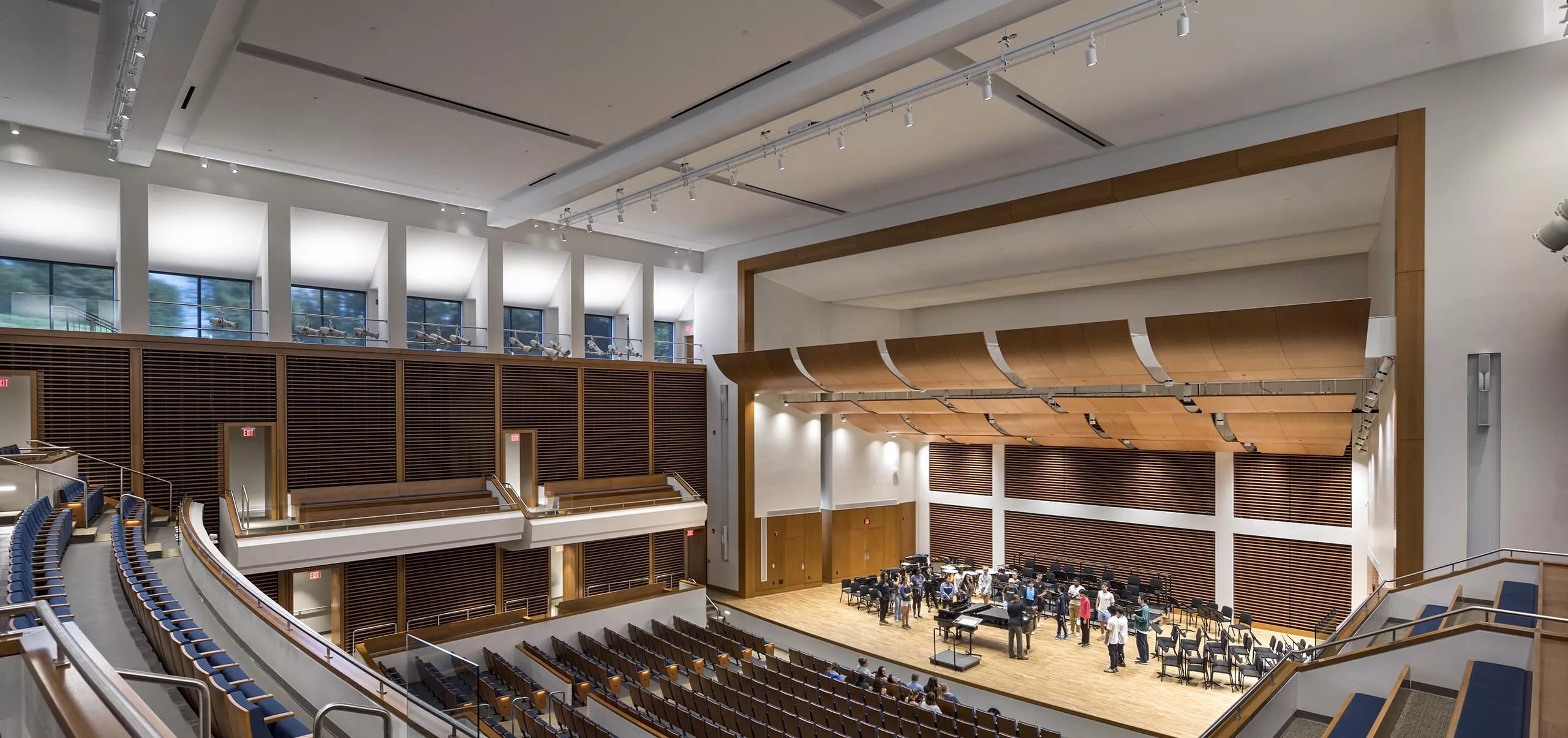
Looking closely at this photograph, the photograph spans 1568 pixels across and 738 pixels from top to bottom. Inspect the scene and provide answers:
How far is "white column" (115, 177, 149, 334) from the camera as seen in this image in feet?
34.7

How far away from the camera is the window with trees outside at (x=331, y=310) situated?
13.3 metres

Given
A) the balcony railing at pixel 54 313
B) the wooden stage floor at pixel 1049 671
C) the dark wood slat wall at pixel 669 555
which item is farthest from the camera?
the dark wood slat wall at pixel 669 555

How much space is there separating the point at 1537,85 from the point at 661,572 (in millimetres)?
14843

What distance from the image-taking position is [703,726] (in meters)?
8.68

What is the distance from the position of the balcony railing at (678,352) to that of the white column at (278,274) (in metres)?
7.13

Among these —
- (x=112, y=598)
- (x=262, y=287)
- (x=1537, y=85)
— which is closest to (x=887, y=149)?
(x=1537, y=85)

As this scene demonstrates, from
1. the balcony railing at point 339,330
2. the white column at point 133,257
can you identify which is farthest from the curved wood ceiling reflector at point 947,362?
the white column at point 133,257

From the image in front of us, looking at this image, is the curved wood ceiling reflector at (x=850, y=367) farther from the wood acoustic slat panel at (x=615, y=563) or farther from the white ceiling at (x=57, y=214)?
the white ceiling at (x=57, y=214)

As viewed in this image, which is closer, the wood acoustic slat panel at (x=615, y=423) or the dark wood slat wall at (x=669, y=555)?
the wood acoustic slat panel at (x=615, y=423)

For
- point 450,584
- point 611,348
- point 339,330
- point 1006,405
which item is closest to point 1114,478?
point 1006,405

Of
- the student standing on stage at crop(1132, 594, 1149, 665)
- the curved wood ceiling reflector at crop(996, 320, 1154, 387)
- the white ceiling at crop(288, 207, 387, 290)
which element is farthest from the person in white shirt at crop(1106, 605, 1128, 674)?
the white ceiling at crop(288, 207, 387, 290)

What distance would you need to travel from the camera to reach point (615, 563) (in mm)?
15086

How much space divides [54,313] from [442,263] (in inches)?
216

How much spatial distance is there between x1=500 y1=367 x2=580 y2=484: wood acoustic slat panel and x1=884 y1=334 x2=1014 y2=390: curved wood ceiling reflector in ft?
20.8
